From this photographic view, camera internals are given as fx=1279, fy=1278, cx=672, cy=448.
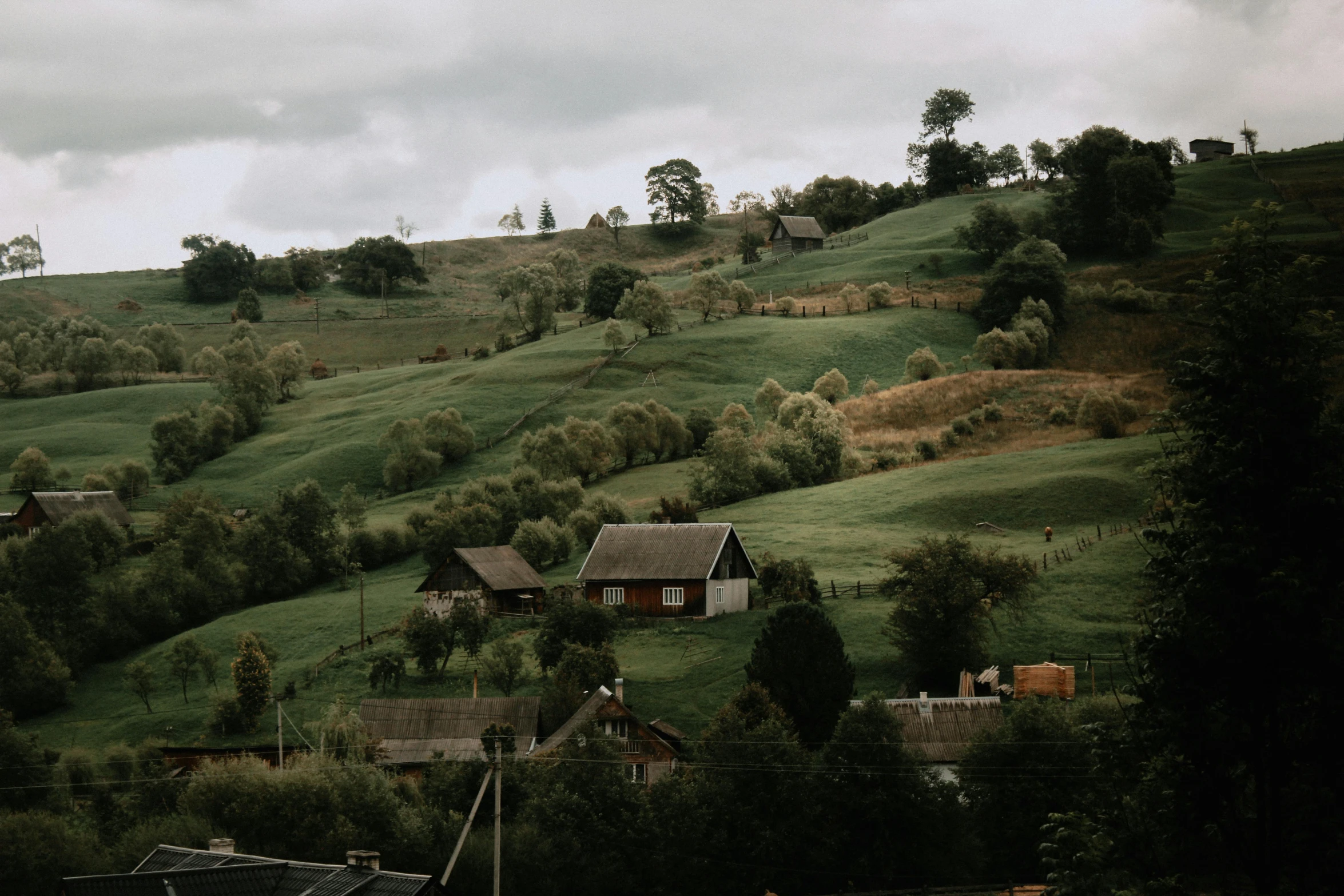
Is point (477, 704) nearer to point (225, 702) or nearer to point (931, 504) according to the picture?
point (225, 702)

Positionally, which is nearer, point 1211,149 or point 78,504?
point 78,504

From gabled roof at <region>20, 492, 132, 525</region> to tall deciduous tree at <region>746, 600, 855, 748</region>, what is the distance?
5324 cm

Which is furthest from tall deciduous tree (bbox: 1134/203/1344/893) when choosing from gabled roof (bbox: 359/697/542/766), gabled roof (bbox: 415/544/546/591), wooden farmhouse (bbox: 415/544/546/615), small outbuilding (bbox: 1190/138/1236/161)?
small outbuilding (bbox: 1190/138/1236/161)

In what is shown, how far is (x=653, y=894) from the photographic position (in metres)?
36.1

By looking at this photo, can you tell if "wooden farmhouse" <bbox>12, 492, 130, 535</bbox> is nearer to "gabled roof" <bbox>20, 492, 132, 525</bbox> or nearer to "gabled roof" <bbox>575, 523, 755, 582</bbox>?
"gabled roof" <bbox>20, 492, 132, 525</bbox>

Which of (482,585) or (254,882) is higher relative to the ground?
(254,882)

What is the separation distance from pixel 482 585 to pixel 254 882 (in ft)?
113

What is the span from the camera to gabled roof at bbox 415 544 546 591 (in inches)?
2403

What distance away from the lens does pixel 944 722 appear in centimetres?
4294

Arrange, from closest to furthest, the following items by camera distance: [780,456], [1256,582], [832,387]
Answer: [1256,582]
[780,456]
[832,387]

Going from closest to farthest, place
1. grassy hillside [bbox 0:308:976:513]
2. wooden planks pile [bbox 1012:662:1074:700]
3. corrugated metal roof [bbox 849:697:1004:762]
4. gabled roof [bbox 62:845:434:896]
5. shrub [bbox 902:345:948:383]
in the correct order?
gabled roof [bbox 62:845:434:896], corrugated metal roof [bbox 849:697:1004:762], wooden planks pile [bbox 1012:662:1074:700], grassy hillside [bbox 0:308:976:513], shrub [bbox 902:345:948:383]

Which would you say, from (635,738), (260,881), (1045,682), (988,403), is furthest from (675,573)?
(988,403)

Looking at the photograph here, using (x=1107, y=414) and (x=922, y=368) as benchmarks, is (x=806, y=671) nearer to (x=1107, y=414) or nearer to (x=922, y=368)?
(x=1107, y=414)

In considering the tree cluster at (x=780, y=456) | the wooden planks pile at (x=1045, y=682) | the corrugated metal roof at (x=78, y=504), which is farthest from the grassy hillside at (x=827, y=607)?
the corrugated metal roof at (x=78, y=504)
